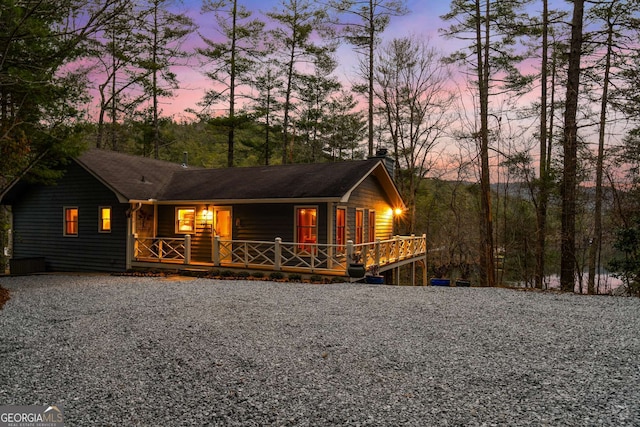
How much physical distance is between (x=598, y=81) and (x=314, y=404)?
14861 mm

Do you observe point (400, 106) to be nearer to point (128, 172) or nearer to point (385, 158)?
point (385, 158)

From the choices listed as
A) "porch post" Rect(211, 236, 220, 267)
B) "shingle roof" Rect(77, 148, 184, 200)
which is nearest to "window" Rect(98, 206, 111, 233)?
"shingle roof" Rect(77, 148, 184, 200)

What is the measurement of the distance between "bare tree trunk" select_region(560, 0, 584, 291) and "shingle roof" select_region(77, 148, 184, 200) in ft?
48.6

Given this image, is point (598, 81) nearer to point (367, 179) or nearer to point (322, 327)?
point (367, 179)

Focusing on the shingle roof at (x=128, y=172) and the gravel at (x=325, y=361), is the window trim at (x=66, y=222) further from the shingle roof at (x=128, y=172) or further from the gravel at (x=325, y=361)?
the gravel at (x=325, y=361)

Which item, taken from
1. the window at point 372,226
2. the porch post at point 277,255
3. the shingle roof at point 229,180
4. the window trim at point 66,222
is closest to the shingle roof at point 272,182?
the shingle roof at point 229,180

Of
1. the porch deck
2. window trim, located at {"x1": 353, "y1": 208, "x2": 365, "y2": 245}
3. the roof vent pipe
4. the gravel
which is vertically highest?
the roof vent pipe

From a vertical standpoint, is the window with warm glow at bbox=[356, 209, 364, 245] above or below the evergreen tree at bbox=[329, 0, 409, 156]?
below

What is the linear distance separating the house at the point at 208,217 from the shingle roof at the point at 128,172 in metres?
0.06

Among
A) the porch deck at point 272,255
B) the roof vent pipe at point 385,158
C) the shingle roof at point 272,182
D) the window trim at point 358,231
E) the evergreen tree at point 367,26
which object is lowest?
the porch deck at point 272,255

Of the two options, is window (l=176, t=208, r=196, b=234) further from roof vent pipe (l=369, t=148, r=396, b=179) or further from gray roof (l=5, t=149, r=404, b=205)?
roof vent pipe (l=369, t=148, r=396, b=179)

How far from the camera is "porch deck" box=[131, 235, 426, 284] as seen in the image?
12.3 m

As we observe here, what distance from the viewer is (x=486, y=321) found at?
22.4 feet

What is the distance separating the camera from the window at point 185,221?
49.3ft
